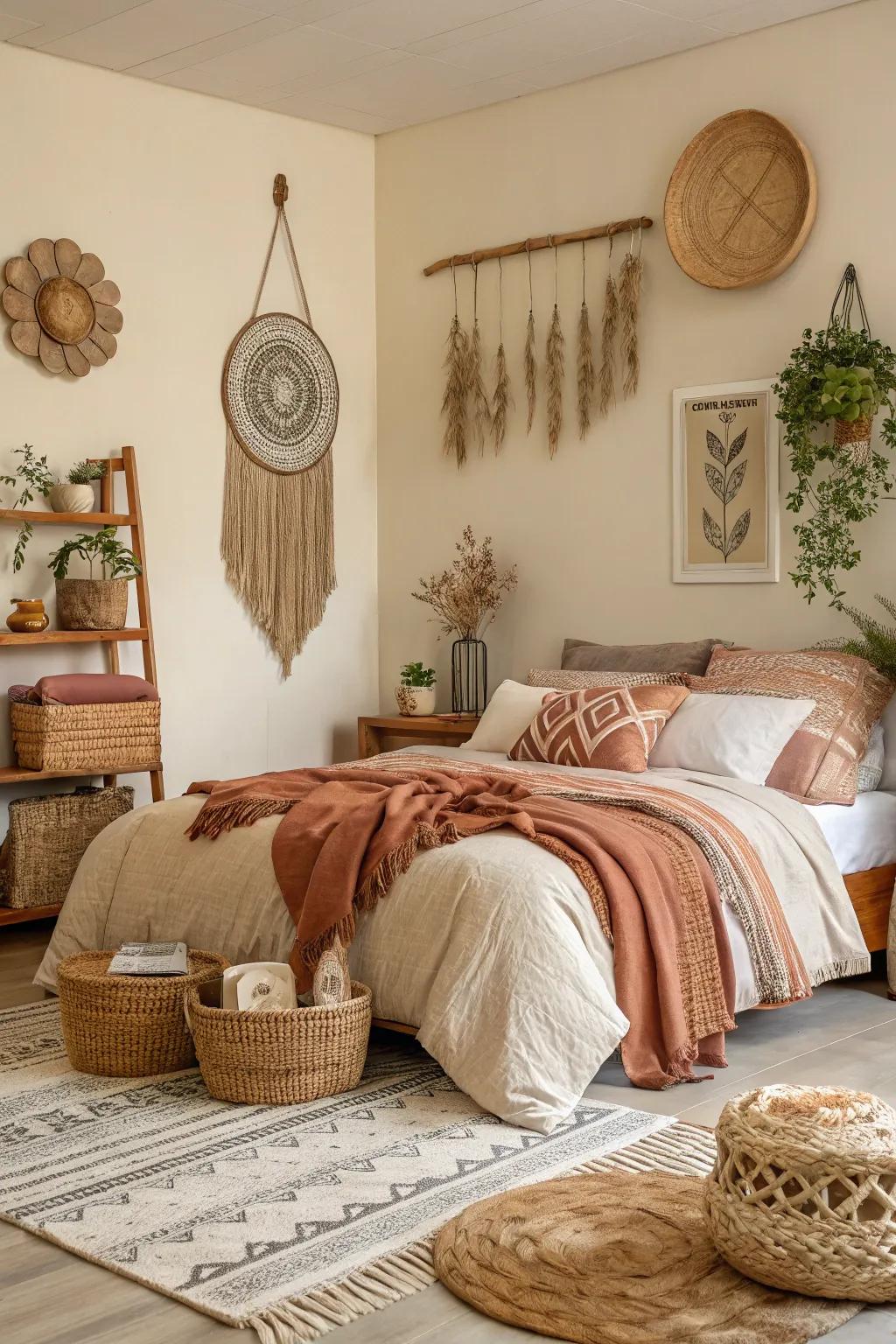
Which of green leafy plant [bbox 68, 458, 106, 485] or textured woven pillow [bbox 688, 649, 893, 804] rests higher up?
green leafy plant [bbox 68, 458, 106, 485]

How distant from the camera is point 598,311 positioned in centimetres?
558

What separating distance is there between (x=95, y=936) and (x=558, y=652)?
7.60 ft

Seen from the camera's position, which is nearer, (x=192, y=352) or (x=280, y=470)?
(x=192, y=352)

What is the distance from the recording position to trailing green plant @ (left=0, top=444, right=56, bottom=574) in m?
5.05

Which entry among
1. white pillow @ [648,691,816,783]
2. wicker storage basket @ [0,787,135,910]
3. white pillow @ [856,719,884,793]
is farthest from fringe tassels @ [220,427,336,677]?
white pillow @ [856,719,884,793]

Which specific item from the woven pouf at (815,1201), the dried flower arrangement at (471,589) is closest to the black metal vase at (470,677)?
the dried flower arrangement at (471,589)

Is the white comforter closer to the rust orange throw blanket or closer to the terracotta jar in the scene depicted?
the rust orange throw blanket

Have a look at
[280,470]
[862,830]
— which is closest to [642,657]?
[862,830]

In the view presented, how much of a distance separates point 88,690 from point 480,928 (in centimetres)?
220

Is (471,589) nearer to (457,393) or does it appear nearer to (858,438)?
(457,393)

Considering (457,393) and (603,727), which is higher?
Answer: (457,393)

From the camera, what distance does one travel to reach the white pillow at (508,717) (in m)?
4.87

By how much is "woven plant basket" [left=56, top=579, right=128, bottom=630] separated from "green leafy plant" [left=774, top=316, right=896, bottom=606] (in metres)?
2.29

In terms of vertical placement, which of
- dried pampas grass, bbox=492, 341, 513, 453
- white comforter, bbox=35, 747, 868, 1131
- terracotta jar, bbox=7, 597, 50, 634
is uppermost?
dried pampas grass, bbox=492, 341, 513, 453
